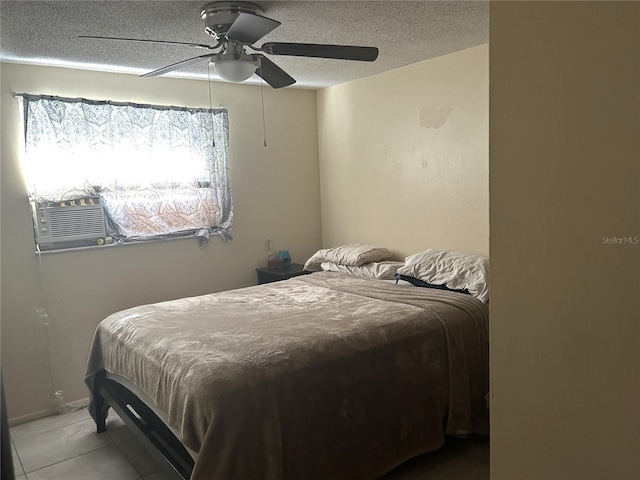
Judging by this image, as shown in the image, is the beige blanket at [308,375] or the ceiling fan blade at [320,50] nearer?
the beige blanket at [308,375]

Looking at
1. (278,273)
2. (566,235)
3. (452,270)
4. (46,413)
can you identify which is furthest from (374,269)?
(566,235)

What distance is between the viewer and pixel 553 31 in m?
0.80

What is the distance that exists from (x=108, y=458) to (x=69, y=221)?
1.63m

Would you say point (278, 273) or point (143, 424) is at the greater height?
point (278, 273)

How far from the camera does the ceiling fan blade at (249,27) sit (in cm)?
207

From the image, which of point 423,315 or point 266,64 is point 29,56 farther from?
point 423,315

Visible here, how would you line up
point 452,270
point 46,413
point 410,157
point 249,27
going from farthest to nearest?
point 410,157 → point 46,413 → point 452,270 → point 249,27

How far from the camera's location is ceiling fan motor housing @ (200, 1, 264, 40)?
2281 millimetres

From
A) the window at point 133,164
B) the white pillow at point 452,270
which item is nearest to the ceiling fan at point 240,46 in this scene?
the window at point 133,164

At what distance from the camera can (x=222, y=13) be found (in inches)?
Result: 91.3

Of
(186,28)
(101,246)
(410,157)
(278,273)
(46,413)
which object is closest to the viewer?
(186,28)

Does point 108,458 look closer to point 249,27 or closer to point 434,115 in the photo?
point 249,27

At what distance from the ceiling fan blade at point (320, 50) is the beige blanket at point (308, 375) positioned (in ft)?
4.58

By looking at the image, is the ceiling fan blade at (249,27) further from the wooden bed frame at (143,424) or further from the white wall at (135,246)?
the wooden bed frame at (143,424)
